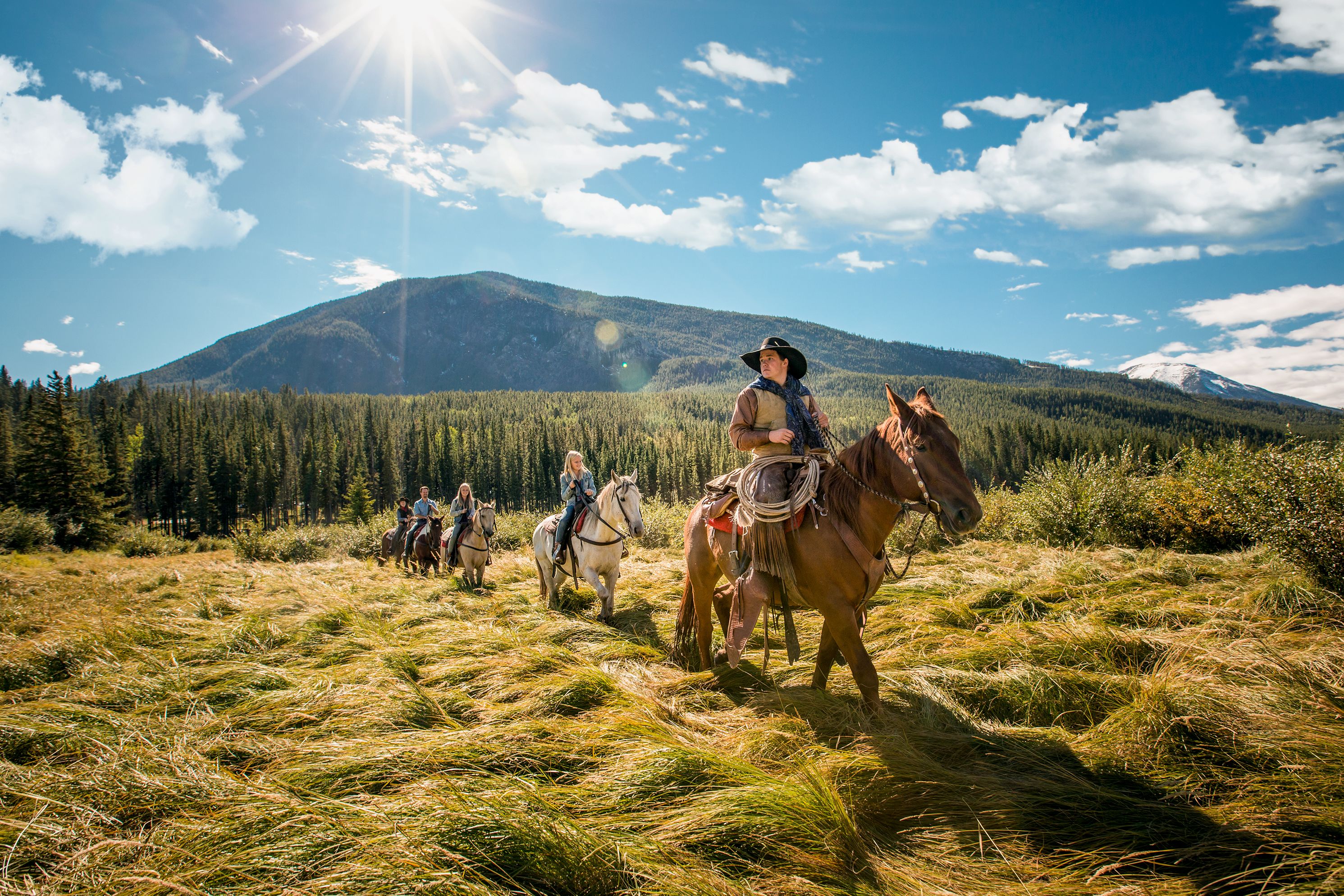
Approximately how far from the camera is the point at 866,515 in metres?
4.00

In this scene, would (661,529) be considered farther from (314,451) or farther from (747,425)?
(314,451)

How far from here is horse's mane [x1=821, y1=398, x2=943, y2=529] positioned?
3.75m

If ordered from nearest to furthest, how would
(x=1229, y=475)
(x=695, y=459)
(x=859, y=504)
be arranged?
(x=859, y=504) → (x=1229, y=475) → (x=695, y=459)

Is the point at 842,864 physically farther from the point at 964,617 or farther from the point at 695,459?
the point at 695,459

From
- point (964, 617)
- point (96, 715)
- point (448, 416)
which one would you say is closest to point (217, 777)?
point (96, 715)

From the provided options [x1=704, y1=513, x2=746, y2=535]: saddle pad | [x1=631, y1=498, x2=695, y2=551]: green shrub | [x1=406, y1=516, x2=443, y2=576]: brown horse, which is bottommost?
[x1=631, y1=498, x2=695, y2=551]: green shrub

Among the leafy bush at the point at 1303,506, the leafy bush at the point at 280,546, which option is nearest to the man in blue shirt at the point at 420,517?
the leafy bush at the point at 280,546

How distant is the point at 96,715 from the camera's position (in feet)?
11.8

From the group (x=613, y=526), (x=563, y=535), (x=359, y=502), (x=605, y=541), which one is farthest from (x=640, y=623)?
(x=359, y=502)

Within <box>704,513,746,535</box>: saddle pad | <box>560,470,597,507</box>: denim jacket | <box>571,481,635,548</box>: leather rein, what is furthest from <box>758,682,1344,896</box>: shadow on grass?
<box>560,470,597,507</box>: denim jacket

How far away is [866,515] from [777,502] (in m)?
0.68

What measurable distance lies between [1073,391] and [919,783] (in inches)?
7994

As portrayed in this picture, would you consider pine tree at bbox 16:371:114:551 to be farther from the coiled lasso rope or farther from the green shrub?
the coiled lasso rope

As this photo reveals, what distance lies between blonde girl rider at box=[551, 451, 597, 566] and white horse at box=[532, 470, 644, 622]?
170 millimetres
